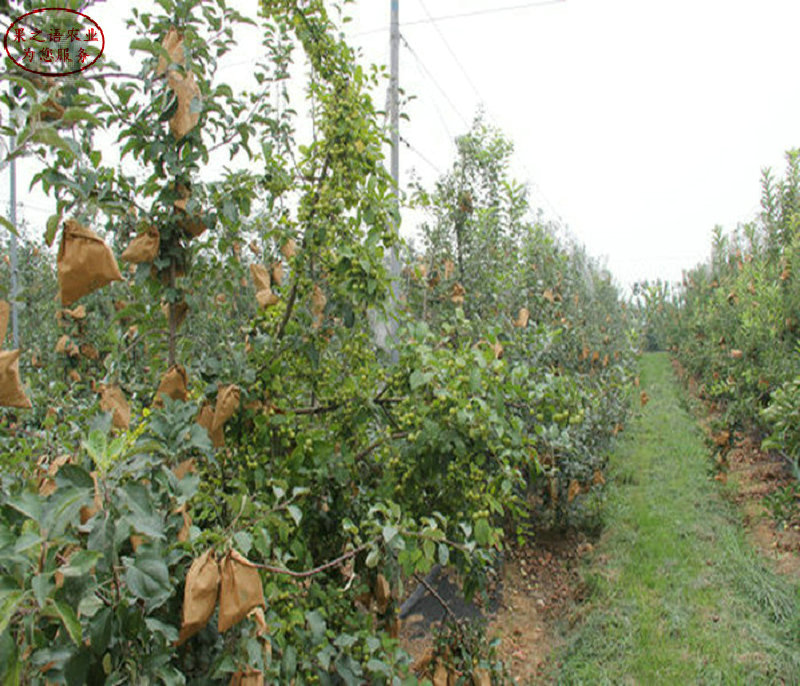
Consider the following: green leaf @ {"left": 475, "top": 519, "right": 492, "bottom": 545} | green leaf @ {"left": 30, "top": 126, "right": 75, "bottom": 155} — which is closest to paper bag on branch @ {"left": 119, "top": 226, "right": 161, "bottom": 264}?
green leaf @ {"left": 30, "top": 126, "right": 75, "bottom": 155}

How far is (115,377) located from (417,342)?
0.94 metres

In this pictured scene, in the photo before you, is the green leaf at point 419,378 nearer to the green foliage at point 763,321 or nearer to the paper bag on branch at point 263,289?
the paper bag on branch at point 263,289

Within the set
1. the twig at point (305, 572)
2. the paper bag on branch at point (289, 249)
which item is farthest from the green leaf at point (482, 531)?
the paper bag on branch at point (289, 249)

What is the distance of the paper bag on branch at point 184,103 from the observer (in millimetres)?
1520

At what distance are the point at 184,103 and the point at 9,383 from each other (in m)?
0.83

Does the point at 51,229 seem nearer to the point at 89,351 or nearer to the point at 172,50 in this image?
the point at 172,50

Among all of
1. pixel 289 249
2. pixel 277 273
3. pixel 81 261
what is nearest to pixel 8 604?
pixel 81 261

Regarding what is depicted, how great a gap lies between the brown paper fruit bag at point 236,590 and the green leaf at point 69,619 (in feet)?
0.88

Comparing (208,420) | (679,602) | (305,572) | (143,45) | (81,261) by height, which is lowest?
(679,602)

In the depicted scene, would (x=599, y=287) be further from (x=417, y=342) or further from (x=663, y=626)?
(x=417, y=342)

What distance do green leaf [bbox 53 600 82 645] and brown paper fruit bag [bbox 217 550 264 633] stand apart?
27cm

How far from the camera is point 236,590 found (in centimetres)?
105

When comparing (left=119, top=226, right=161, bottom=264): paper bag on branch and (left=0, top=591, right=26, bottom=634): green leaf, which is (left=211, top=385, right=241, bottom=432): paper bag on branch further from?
(left=0, top=591, right=26, bottom=634): green leaf

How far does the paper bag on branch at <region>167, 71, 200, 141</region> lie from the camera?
1.52 m
